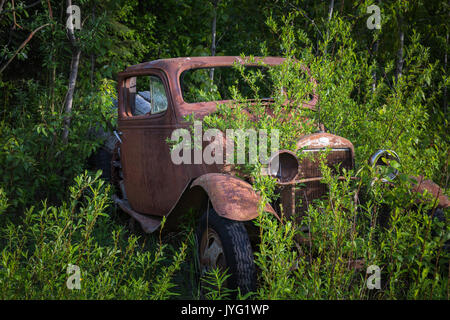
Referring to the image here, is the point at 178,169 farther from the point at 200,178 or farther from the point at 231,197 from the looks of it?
the point at 231,197

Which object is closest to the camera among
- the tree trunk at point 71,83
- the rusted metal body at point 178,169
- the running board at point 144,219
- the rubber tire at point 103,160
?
the rusted metal body at point 178,169

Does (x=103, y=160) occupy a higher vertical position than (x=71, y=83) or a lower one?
lower

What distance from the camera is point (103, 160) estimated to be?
518 centimetres

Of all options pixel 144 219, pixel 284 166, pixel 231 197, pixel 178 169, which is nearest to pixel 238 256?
pixel 231 197

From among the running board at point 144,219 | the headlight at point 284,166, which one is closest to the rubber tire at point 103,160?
the running board at point 144,219

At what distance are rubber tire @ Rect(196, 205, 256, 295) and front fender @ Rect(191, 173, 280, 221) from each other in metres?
0.19

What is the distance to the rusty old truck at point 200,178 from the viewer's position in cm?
240

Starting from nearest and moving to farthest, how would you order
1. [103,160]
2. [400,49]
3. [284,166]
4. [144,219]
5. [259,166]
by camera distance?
1. [259,166]
2. [284,166]
3. [144,219]
4. [400,49]
5. [103,160]

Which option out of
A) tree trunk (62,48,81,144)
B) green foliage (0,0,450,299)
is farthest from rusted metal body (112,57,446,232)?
tree trunk (62,48,81,144)

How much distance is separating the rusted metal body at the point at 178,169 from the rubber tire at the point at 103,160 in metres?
0.51

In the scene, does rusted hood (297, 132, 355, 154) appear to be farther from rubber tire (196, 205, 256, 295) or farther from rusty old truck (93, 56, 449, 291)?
rubber tire (196, 205, 256, 295)

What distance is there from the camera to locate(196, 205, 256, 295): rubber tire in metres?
2.32

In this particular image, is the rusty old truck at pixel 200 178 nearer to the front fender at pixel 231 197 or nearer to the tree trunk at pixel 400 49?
the front fender at pixel 231 197

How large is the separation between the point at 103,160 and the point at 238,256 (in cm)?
328
